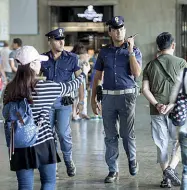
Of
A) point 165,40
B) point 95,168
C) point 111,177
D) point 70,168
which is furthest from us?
point 95,168

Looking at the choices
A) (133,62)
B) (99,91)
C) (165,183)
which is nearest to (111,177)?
(165,183)

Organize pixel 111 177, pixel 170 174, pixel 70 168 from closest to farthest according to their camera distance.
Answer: pixel 170 174 → pixel 111 177 → pixel 70 168

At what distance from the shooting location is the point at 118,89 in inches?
310

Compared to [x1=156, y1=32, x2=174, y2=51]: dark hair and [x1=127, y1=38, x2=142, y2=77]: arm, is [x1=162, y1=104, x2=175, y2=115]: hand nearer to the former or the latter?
[x1=127, y1=38, x2=142, y2=77]: arm

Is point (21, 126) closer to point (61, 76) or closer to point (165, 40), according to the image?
point (61, 76)

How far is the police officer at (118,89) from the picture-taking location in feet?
25.8

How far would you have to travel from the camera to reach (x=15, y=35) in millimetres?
24531

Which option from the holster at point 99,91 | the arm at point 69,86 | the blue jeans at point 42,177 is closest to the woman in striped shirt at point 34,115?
the blue jeans at point 42,177

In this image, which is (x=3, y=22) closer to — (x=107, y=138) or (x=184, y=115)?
(x=107, y=138)

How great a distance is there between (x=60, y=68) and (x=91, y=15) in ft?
56.9

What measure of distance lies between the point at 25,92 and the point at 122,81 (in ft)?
8.15

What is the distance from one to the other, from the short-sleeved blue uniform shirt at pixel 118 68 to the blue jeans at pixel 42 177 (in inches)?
94.2

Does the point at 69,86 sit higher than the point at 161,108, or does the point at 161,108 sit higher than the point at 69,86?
the point at 69,86

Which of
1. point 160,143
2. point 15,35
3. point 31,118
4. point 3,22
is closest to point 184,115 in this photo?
point 160,143
